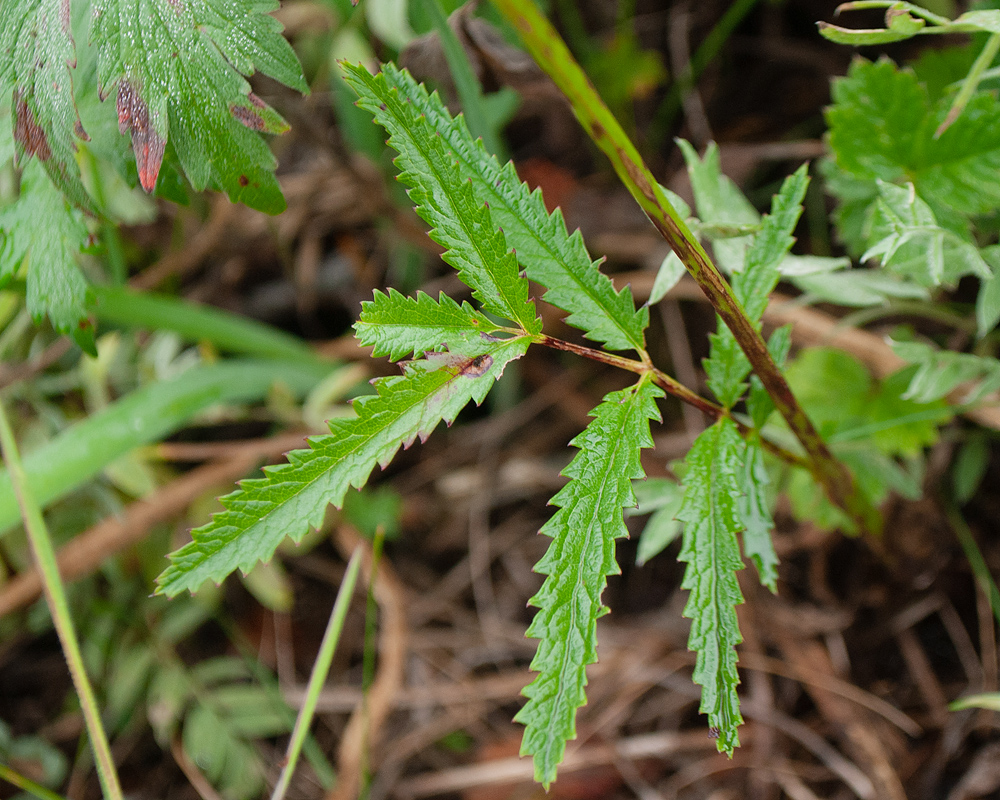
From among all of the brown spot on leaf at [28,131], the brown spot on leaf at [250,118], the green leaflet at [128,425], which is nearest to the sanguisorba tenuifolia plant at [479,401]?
the brown spot on leaf at [250,118]

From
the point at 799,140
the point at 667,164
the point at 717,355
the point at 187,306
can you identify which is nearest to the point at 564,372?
the point at 667,164

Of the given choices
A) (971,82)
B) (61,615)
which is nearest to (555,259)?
(971,82)

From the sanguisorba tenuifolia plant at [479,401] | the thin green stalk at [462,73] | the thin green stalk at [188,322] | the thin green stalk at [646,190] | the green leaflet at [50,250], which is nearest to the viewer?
the thin green stalk at [646,190]

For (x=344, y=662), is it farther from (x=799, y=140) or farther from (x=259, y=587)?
(x=799, y=140)

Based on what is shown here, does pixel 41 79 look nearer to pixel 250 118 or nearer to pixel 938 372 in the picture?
pixel 250 118

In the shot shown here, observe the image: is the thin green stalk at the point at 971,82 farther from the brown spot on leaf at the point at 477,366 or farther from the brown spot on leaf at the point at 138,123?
the brown spot on leaf at the point at 138,123

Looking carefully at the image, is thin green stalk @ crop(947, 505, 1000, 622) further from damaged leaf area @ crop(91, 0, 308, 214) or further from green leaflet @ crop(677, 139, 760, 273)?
damaged leaf area @ crop(91, 0, 308, 214)
